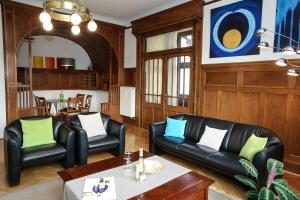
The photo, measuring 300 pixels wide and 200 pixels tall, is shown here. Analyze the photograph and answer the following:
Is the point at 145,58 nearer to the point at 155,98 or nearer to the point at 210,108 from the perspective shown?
the point at 155,98

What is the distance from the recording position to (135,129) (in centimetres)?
610

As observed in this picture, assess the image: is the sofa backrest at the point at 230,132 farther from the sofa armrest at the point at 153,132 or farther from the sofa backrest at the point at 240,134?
the sofa armrest at the point at 153,132

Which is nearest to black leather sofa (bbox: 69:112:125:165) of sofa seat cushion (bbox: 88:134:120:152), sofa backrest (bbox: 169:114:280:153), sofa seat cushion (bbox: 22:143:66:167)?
sofa seat cushion (bbox: 88:134:120:152)

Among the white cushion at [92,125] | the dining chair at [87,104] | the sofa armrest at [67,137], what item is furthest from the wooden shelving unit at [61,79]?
the sofa armrest at [67,137]

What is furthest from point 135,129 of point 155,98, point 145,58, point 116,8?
point 116,8

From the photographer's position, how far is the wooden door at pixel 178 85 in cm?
486

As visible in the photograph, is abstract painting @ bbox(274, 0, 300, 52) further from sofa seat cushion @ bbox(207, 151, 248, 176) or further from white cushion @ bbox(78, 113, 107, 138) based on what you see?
white cushion @ bbox(78, 113, 107, 138)

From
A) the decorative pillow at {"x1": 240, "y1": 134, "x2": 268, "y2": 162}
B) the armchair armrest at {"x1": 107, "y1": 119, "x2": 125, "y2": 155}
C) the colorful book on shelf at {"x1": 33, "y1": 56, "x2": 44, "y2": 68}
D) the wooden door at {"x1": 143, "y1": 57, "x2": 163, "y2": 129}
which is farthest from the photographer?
the colorful book on shelf at {"x1": 33, "y1": 56, "x2": 44, "y2": 68}

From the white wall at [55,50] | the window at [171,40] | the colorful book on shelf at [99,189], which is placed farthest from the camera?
the white wall at [55,50]

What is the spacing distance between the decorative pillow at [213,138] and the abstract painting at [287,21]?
1.68 meters

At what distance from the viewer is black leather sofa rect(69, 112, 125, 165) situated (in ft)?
10.8

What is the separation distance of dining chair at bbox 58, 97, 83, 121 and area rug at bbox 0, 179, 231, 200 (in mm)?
3400

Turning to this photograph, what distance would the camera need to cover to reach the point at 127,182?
6.75 ft

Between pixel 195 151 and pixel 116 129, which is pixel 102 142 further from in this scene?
pixel 195 151
